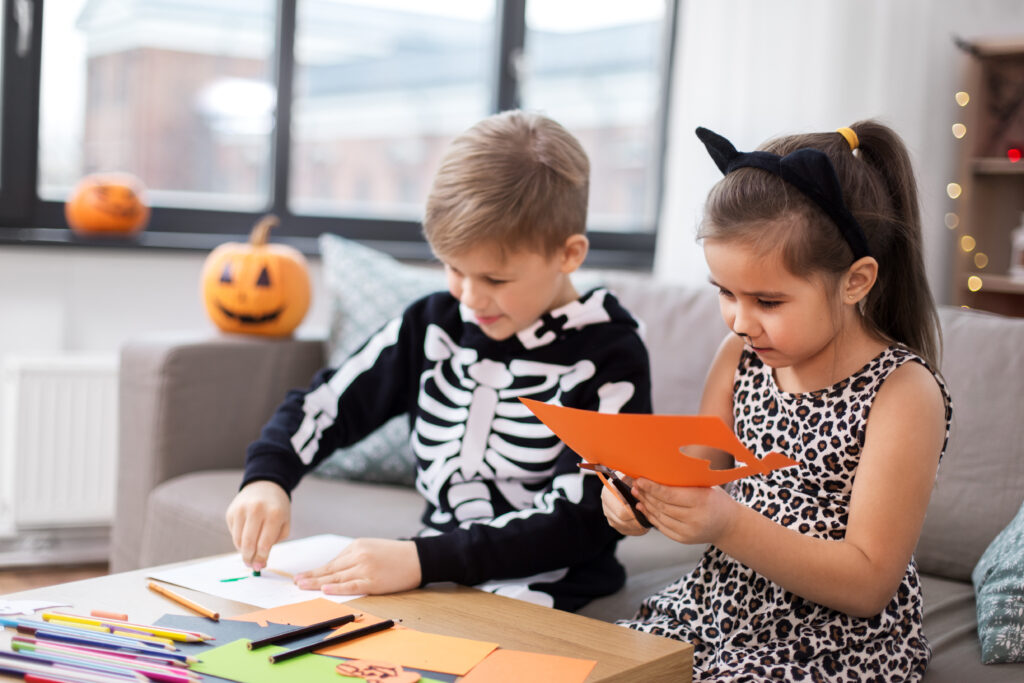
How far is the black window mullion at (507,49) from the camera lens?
11.3 ft

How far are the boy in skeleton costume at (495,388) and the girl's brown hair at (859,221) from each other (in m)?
0.25

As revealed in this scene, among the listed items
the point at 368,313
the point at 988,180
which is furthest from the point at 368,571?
the point at 988,180

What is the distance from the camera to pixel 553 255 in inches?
50.6

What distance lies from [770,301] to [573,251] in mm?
314

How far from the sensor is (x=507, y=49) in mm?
3473

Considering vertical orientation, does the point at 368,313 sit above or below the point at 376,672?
above

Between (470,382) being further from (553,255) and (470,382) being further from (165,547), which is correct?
(165,547)

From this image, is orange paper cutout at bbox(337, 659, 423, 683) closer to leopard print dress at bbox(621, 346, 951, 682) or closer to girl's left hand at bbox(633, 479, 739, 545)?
girl's left hand at bbox(633, 479, 739, 545)

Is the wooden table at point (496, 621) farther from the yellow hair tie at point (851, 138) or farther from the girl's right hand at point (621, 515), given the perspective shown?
the yellow hair tie at point (851, 138)

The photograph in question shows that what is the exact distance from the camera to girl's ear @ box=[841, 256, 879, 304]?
107cm

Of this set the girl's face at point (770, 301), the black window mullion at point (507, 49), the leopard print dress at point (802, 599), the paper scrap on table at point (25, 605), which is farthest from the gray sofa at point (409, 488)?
the black window mullion at point (507, 49)

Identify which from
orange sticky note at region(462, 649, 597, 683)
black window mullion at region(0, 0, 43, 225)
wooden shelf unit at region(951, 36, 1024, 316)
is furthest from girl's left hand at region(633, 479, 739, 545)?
wooden shelf unit at region(951, 36, 1024, 316)

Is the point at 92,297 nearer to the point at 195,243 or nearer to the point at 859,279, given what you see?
the point at 195,243

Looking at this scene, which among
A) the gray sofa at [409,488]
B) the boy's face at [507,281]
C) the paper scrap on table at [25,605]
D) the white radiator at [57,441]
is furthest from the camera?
the white radiator at [57,441]
